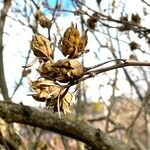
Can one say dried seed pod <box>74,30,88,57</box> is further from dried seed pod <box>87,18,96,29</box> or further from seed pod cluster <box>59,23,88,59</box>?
dried seed pod <box>87,18,96,29</box>

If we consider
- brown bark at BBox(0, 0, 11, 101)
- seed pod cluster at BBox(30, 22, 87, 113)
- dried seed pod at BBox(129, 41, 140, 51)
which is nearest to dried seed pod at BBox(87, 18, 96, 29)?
dried seed pod at BBox(129, 41, 140, 51)

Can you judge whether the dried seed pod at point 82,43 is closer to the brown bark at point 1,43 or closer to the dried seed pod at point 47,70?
the dried seed pod at point 47,70

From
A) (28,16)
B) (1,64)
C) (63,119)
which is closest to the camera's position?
(63,119)

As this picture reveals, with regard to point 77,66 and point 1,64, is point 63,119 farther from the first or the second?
point 77,66

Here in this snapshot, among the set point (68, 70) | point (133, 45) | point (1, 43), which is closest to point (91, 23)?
point (133, 45)

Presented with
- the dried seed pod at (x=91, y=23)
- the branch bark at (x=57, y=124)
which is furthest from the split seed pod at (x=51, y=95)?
the dried seed pod at (x=91, y=23)

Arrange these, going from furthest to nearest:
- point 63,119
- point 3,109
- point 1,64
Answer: point 1,64, point 63,119, point 3,109

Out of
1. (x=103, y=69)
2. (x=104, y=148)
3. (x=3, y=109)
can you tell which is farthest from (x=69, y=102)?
(x=104, y=148)
